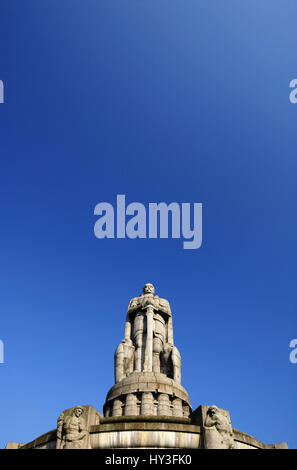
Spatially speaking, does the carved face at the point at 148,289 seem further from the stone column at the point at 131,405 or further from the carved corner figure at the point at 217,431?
the carved corner figure at the point at 217,431

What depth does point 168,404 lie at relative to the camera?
20297 mm

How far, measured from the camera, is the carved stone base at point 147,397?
1991 cm

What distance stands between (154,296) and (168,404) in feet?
27.5

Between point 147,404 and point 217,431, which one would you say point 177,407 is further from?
point 217,431

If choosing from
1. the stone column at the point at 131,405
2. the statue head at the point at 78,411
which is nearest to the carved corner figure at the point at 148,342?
the stone column at the point at 131,405

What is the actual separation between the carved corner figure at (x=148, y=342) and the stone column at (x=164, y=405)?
87.1 inches

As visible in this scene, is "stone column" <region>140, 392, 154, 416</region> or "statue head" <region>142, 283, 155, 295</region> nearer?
"stone column" <region>140, 392, 154, 416</region>

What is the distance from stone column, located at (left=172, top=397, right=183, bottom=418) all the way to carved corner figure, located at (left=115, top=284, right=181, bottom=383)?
1.75 meters

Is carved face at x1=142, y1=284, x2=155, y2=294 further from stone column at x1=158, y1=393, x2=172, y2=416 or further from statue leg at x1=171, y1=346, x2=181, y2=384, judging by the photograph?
stone column at x1=158, y1=393, x2=172, y2=416

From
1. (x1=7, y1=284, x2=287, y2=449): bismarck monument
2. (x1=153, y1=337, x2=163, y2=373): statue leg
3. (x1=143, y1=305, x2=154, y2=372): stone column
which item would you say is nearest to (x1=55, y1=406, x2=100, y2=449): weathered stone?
(x1=7, y1=284, x2=287, y2=449): bismarck monument

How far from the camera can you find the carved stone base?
19.9 metres
